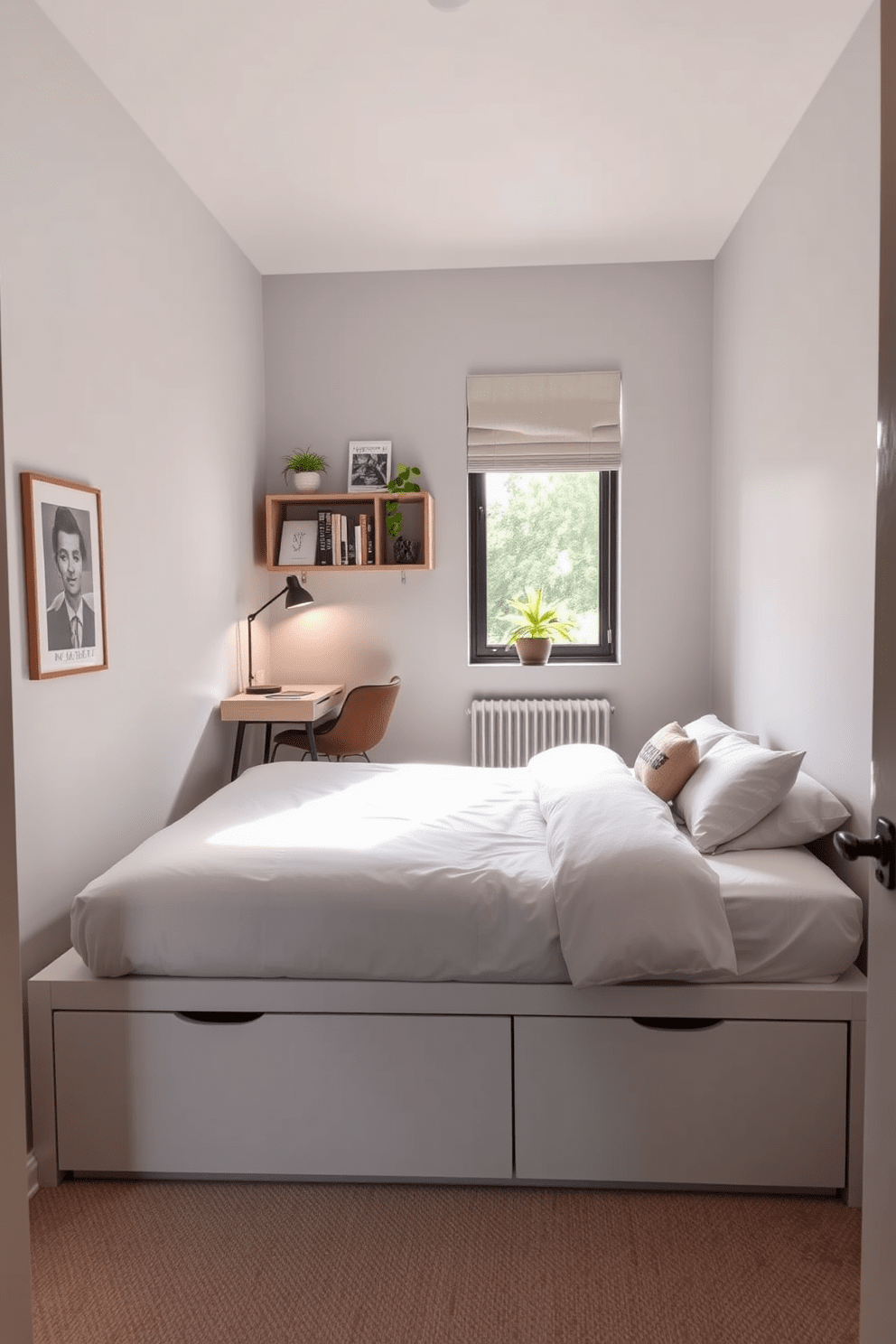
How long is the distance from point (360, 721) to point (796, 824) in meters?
2.12

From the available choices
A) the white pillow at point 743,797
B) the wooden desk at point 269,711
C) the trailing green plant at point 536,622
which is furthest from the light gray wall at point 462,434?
the white pillow at point 743,797

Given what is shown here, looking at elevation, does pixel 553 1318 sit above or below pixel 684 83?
below

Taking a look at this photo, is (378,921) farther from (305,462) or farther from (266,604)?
(305,462)

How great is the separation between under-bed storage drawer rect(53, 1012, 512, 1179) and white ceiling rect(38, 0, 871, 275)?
8.24ft

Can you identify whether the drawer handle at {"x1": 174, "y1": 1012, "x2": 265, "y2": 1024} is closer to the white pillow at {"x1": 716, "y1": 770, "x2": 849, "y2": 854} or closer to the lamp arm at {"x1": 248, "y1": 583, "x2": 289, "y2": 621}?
the white pillow at {"x1": 716, "y1": 770, "x2": 849, "y2": 854}

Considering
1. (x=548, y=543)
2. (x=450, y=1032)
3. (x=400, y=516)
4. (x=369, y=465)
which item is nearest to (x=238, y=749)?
(x=400, y=516)

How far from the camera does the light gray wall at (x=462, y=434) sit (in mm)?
4477

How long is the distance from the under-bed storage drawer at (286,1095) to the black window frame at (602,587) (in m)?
2.73

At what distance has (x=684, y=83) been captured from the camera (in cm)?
287

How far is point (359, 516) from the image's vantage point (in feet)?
14.9

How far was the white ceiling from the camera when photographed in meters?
2.54

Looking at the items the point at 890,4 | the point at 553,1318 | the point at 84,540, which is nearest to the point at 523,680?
the point at 84,540

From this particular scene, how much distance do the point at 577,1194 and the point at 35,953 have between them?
4.65ft

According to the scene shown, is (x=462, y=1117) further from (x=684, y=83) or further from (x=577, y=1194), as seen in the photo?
(x=684, y=83)
